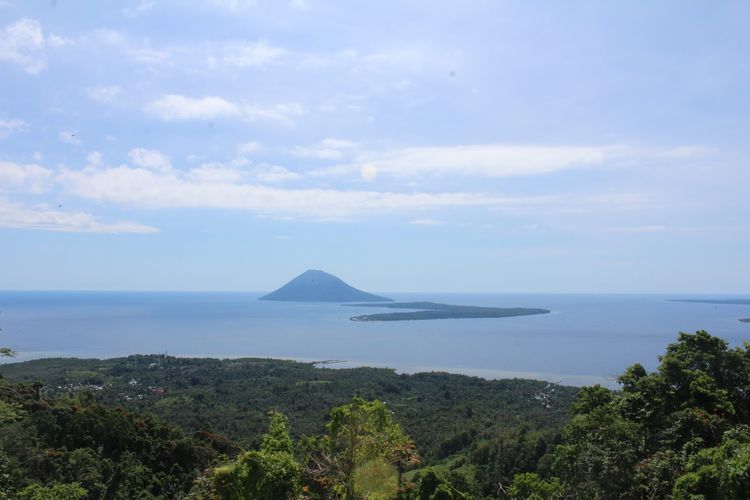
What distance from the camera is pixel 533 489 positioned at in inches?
565

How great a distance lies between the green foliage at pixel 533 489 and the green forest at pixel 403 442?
4 centimetres

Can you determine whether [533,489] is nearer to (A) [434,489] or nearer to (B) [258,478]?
(A) [434,489]

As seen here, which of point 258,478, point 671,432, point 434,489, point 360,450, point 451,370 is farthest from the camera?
point 451,370

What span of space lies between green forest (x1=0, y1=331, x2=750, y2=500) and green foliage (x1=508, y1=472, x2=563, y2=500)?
0.04 m

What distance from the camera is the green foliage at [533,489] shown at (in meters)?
13.9

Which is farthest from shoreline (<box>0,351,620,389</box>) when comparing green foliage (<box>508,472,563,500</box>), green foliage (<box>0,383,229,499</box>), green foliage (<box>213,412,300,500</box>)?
green foliage (<box>213,412,300,500</box>)

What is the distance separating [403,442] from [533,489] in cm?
516

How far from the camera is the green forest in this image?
36.4 feet

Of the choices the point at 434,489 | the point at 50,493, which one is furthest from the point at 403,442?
the point at 50,493

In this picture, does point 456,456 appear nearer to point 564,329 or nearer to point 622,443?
point 622,443

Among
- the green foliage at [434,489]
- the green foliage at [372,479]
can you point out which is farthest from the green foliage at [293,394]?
the green foliage at [372,479]

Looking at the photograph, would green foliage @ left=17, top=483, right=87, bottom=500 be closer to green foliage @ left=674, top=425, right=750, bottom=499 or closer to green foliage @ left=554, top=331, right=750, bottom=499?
green foliage @ left=554, top=331, right=750, bottom=499

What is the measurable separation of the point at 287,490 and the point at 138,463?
18.7m

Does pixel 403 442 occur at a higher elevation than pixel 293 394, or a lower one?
higher
